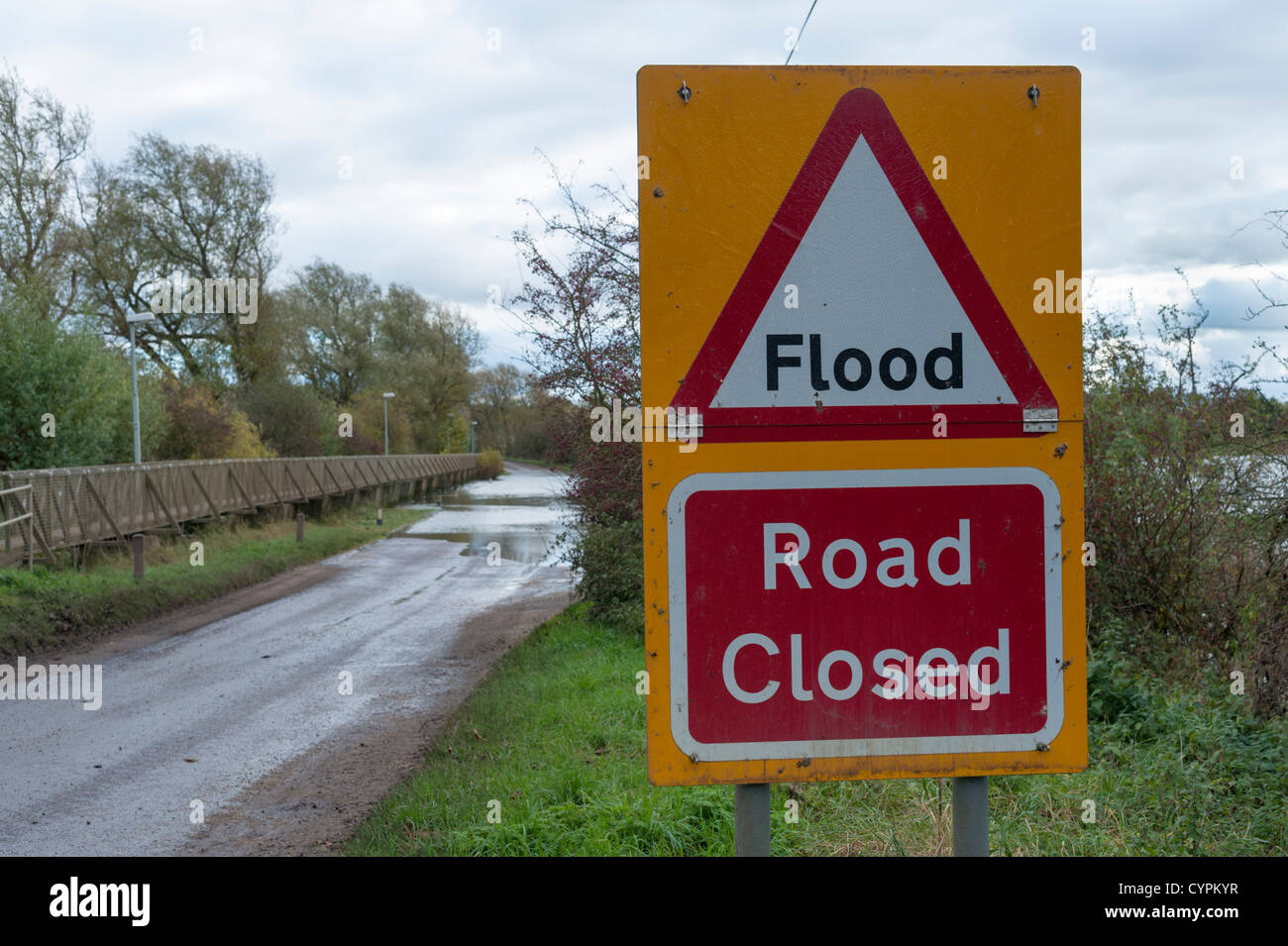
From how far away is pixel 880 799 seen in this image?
→ 15.8ft

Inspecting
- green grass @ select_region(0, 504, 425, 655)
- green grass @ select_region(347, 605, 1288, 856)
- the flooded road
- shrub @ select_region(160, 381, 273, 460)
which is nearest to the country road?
green grass @ select_region(0, 504, 425, 655)

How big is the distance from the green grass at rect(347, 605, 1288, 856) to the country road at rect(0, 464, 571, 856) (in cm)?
92

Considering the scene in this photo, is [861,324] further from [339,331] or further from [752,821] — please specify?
[339,331]

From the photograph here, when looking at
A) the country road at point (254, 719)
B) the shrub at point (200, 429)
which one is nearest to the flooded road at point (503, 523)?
the country road at point (254, 719)

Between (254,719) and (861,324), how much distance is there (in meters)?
8.94

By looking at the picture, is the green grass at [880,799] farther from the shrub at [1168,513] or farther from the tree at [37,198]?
the tree at [37,198]

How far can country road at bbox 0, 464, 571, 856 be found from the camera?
633cm

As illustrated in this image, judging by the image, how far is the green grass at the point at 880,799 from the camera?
4312 mm

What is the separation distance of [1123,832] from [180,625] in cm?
1369

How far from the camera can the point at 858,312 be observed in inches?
60.9

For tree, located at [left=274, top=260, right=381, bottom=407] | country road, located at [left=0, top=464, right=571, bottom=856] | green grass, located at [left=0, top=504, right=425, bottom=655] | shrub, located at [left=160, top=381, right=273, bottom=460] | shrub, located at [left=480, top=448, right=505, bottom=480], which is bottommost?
country road, located at [left=0, top=464, right=571, bottom=856]

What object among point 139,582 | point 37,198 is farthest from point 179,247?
point 139,582

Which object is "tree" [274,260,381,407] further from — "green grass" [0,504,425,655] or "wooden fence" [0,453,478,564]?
"green grass" [0,504,425,655]

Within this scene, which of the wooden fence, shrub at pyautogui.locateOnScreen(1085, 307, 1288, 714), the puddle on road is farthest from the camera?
the puddle on road
